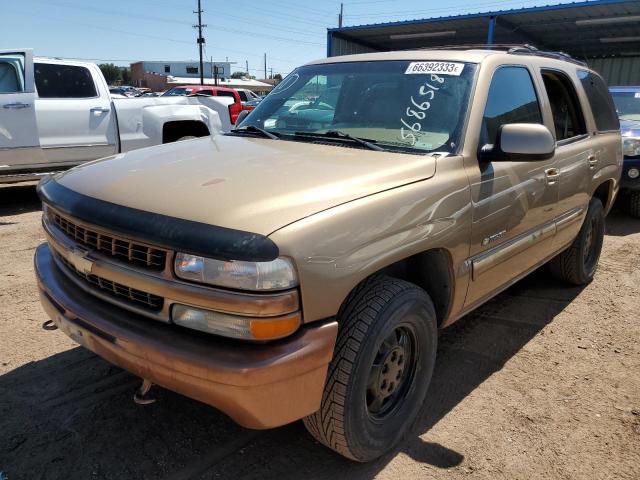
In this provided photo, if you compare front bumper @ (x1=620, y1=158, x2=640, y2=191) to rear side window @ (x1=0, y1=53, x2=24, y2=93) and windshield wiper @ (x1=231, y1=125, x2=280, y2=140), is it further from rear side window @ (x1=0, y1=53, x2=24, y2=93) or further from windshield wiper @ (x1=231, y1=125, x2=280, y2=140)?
rear side window @ (x1=0, y1=53, x2=24, y2=93)

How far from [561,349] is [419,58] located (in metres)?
2.12

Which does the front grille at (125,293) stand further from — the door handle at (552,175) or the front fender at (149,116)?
the front fender at (149,116)

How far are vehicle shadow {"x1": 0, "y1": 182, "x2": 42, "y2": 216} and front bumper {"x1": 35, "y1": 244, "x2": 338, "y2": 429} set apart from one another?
584cm

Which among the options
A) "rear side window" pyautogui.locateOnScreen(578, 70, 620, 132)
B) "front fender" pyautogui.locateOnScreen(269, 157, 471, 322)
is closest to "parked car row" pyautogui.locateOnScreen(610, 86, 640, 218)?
"rear side window" pyautogui.locateOnScreen(578, 70, 620, 132)

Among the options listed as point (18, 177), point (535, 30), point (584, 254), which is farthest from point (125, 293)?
point (535, 30)

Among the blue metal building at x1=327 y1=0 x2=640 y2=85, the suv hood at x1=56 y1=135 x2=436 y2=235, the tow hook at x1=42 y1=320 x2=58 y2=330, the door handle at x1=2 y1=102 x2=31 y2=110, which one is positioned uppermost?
the blue metal building at x1=327 y1=0 x2=640 y2=85

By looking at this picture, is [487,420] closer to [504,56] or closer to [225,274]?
[225,274]

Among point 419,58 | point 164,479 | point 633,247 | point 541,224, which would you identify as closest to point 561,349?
point 541,224

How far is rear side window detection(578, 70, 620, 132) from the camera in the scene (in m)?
4.26

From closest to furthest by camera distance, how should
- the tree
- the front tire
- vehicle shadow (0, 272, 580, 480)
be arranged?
the front tire → vehicle shadow (0, 272, 580, 480) → the tree

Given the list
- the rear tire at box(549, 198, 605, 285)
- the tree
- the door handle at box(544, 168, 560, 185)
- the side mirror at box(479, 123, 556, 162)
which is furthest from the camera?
the tree

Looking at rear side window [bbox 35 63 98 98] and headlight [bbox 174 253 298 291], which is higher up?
rear side window [bbox 35 63 98 98]

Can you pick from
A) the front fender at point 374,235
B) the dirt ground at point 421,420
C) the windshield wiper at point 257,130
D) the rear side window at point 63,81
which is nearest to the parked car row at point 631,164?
the dirt ground at point 421,420

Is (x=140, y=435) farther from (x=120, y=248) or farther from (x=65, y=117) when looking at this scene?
(x=65, y=117)
